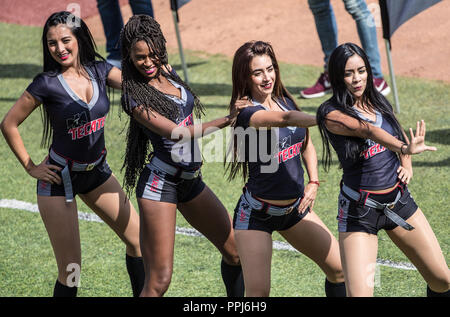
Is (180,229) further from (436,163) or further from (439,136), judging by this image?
(439,136)

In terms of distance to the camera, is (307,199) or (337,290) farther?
(337,290)

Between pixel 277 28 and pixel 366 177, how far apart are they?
9.16m

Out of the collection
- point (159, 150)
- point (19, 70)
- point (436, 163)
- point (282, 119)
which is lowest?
point (436, 163)

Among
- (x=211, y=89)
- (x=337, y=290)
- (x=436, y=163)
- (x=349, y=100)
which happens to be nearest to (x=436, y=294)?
(x=337, y=290)

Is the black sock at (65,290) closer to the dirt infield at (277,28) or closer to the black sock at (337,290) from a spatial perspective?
the black sock at (337,290)

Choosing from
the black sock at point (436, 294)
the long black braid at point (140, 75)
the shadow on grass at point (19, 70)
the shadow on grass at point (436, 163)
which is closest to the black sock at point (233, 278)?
the long black braid at point (140, 75)

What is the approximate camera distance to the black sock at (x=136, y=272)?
5.89 m

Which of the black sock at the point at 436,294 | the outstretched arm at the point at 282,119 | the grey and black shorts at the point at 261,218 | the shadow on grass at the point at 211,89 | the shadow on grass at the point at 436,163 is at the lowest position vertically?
the shadow on grass at the point at 436,163

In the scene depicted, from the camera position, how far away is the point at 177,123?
5.28 meters

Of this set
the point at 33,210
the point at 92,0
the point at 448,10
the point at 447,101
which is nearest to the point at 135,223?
the point at 33,210

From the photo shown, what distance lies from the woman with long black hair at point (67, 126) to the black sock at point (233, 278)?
38.3 inches

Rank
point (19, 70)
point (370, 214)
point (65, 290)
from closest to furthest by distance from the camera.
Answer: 1. point (370, 214)
2. point (65, 290)
3. point (19, 70)

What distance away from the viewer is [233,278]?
566 centimetres

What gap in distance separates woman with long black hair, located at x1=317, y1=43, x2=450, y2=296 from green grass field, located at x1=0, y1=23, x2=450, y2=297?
4.19 ft
